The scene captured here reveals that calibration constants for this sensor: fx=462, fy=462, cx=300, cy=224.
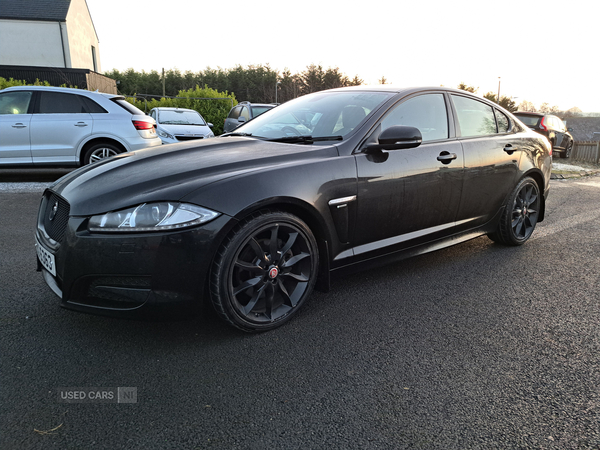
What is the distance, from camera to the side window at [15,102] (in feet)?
26.5

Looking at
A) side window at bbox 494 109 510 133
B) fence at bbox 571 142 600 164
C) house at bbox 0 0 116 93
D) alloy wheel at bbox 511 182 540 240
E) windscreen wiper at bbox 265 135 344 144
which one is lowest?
fence at bbox 571 142 600 164

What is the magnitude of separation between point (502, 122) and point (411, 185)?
176 centimetres

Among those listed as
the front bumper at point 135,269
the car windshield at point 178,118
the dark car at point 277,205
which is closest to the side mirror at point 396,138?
the dark car at point 277,205

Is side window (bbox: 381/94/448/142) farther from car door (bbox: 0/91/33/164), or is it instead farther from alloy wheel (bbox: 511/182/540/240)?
car door (bbox: 0/91/33/164)

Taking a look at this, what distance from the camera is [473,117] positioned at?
4227 millimetres

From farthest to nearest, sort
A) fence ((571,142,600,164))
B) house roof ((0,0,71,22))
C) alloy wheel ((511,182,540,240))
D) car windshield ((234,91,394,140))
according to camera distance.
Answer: house roof ((0,0,71,22)) → fence ((571,142,600,164)) → alloy wheel ((511,182,540,240)) → car windshield ((234,91,394,140))

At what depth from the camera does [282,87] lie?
65938 millimetres

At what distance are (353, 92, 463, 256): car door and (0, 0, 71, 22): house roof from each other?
30.8m

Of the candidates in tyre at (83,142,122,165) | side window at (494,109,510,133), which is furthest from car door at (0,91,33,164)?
side window at (494,109,510,133)

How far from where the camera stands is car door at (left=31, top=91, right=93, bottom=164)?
26.8 feet

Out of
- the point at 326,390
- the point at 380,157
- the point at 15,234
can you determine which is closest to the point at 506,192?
the point at 380,157

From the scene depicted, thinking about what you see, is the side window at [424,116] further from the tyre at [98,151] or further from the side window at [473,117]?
the tyre at [98,151]

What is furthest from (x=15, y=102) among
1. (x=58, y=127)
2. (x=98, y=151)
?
(x=98, y=151)

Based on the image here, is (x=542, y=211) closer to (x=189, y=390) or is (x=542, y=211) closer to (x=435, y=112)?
(x=435, y=112)
